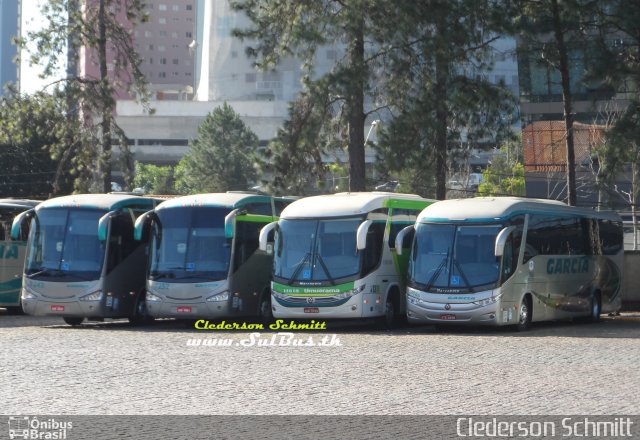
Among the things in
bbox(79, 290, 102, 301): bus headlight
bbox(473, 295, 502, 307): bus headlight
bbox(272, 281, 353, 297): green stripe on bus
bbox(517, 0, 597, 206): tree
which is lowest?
bbox(79, 290, 102, 301): bus headlight

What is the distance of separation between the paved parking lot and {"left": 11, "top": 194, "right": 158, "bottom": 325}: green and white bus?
2.26 m

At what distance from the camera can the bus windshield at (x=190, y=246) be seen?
29.5 metres

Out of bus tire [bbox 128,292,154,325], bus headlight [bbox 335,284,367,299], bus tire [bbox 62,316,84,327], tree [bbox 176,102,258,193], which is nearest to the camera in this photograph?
bus headlight [bbox 335,284,367,299]

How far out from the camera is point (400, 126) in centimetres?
3888

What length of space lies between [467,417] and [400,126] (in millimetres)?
26139

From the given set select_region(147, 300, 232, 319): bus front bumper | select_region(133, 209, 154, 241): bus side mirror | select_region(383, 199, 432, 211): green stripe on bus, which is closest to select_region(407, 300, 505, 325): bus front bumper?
select_region(383, 199, 432, 211): green stripe on bus

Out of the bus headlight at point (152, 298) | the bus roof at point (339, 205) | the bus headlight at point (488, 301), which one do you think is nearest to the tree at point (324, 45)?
the bus roof at point (339, 205)

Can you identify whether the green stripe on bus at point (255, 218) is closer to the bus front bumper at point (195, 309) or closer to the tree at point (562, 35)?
the bus front bumper at point (195, 309)

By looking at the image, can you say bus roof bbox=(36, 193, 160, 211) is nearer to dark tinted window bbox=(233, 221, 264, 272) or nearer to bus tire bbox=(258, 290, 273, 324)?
dark tinted window bbox=(233, 221, 264, 272)

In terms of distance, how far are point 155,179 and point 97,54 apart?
87.5 metres

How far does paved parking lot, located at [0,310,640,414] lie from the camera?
14.3 metres

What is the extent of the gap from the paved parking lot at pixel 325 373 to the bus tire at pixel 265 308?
3.19 meters

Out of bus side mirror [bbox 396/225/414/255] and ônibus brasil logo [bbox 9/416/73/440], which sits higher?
bus side mirror [bbox 396/225/414/255]

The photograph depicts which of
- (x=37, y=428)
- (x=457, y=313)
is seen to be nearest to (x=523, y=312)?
(x=457, y=313)
